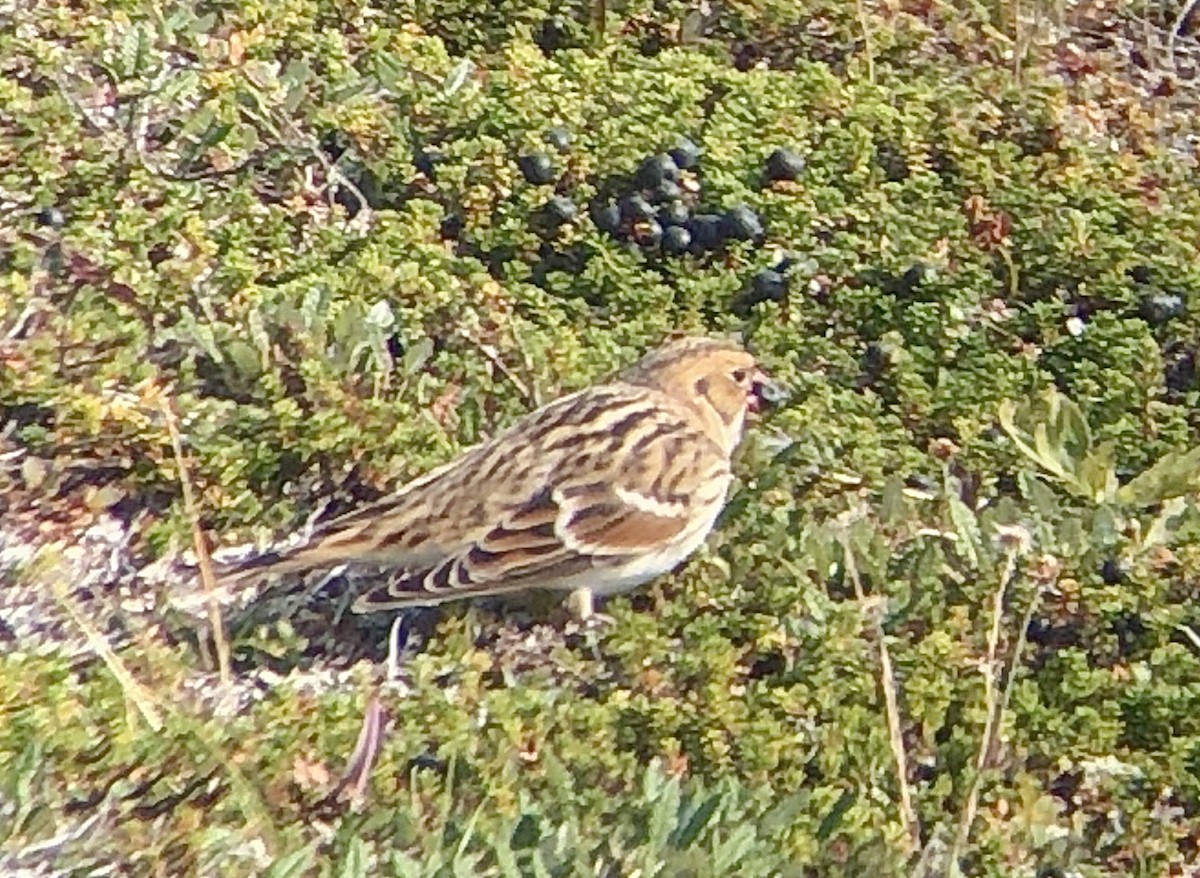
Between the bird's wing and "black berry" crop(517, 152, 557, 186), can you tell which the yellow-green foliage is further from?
the bird's wing

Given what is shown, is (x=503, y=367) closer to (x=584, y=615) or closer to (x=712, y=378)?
(x=712, y=378)

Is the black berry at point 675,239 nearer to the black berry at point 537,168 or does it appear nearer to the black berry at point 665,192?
the black berry at point 665,192

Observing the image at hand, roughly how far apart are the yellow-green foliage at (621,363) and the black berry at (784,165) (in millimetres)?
49

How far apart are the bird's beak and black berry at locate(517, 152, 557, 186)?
3.68 ft

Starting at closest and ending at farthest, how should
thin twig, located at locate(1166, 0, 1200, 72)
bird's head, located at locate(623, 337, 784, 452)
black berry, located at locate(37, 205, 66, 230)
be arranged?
bird's head, located at locate(623, 337, 784, 452), black berry, located at locate(37, 205, 66, 230), thin twig, located at locate(1166, 0, 1200, 72)

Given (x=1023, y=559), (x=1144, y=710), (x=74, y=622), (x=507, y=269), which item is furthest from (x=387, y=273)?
(x=1144, y=710)

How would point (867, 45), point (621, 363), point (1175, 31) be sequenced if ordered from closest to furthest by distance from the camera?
point (621, 363) < point (867, 45) < point (1175, 31)

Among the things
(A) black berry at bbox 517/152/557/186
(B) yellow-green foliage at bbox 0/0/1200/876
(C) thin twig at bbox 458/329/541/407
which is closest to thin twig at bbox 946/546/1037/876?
(B) yellow-green foliage at bbox 0/0/1200/876

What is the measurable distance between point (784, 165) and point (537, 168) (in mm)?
841

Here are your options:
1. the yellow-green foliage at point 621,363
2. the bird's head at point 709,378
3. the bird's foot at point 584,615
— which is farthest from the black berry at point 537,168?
the bird's foot at point 584,615

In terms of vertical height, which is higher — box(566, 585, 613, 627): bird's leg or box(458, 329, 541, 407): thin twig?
box(458, 329, 541, 407): thin twig

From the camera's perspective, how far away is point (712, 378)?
7.16m

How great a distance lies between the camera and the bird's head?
23.3 feet

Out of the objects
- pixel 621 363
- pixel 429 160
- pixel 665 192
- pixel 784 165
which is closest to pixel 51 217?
Answer: pixel 429 160
